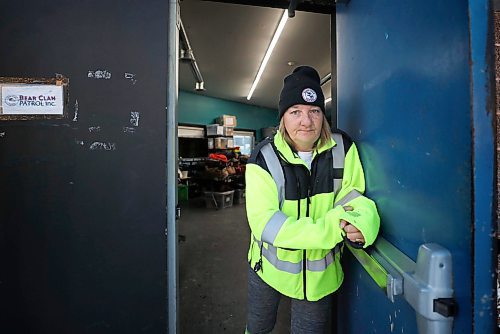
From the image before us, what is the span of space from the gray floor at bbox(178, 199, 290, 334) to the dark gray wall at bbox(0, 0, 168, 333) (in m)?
0.87

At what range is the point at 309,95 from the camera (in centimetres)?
110

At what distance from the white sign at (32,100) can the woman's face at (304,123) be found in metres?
1.06

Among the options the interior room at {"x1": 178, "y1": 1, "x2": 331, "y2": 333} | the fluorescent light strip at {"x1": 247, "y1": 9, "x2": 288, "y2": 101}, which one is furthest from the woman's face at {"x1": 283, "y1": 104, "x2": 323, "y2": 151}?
the fluorescent light strip at {"x1": 247, "y1": 9, "x2": 288, "y2": 101}

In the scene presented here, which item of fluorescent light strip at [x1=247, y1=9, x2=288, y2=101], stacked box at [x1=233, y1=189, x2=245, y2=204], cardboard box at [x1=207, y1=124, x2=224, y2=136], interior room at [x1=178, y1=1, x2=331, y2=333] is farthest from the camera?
cardboard box at [x1=207, y1=124, x2=224, y2=136]

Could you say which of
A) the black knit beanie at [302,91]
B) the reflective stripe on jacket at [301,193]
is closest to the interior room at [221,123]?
the black knit beanie at [302,91]

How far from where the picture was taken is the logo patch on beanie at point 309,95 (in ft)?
3.57

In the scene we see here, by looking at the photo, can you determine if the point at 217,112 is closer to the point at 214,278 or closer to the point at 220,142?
the point at 220,142

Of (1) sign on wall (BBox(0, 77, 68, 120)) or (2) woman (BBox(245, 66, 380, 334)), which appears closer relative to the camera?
(2) woman (BBox(245, 66, 380, 334))

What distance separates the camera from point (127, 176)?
4.28 feet

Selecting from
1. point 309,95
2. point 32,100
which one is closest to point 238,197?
point 32,100

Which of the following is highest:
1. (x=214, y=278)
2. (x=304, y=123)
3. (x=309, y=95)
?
(x=309, y=95)

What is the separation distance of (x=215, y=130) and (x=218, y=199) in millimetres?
2298

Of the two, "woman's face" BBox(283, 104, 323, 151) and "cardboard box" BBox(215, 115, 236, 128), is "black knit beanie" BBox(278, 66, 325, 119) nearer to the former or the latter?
"woman's face" BBox(283, 104, 323, 151)

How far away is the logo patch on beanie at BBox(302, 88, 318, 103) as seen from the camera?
1089 mm
